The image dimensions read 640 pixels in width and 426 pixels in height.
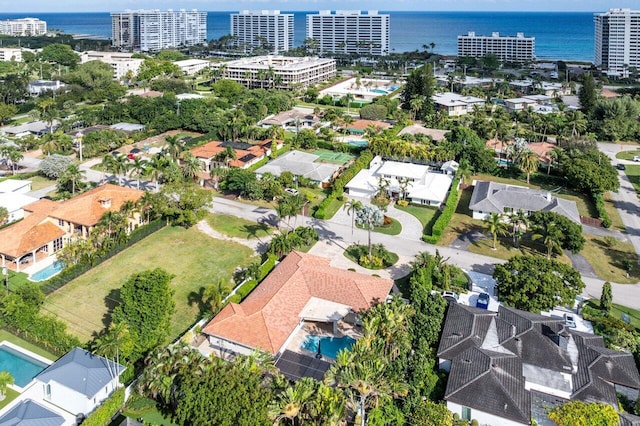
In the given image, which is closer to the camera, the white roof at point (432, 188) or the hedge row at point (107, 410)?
the hedge row at point (107, 410)

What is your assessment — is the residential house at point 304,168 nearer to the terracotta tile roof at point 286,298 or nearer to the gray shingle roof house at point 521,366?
the terracotta tile roof at point 286,298

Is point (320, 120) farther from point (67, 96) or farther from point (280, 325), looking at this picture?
point (280, 325)

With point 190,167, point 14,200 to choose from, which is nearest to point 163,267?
point 190,167

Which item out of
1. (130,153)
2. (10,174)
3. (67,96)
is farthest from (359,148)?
(67,96)

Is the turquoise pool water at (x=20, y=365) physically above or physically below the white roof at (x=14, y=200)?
below

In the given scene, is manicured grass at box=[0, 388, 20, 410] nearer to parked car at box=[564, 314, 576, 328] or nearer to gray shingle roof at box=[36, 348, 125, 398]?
gray shingle roof at box=[36, 348, 125, 398]

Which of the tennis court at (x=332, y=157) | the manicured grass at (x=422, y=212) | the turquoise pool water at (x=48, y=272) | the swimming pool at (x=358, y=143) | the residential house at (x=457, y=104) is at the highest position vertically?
the residential house at (x=457, y=104)

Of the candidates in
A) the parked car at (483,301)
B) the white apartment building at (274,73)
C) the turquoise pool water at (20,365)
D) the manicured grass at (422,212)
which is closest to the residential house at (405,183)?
the manicured grass at (422,212)
